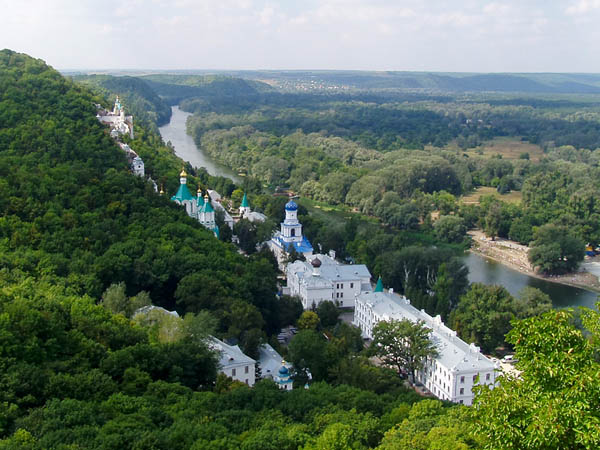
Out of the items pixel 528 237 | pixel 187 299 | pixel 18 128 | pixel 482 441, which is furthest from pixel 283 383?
pixel 528 237

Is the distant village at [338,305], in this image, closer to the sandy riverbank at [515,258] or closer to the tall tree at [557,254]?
the tall tree at [557,254]

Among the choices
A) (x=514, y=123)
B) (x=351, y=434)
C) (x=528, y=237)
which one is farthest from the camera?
(x=514, y=123)

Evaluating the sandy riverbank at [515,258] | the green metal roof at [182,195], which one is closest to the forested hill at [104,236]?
the green metal roof at [182,195]

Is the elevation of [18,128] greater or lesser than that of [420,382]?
greater

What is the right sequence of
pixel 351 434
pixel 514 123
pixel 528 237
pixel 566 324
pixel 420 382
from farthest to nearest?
pixel 514 123 < pixel 528 237 < pixel 420 382 < pixel 351 434 < pixel 566 324

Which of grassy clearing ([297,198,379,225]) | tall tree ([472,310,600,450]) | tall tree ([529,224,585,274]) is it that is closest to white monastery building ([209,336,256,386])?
tall tree ([472,310,600,450])

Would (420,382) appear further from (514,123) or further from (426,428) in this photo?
(514,123)

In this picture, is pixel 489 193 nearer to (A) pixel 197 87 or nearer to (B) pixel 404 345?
(B) pixel 404 345
